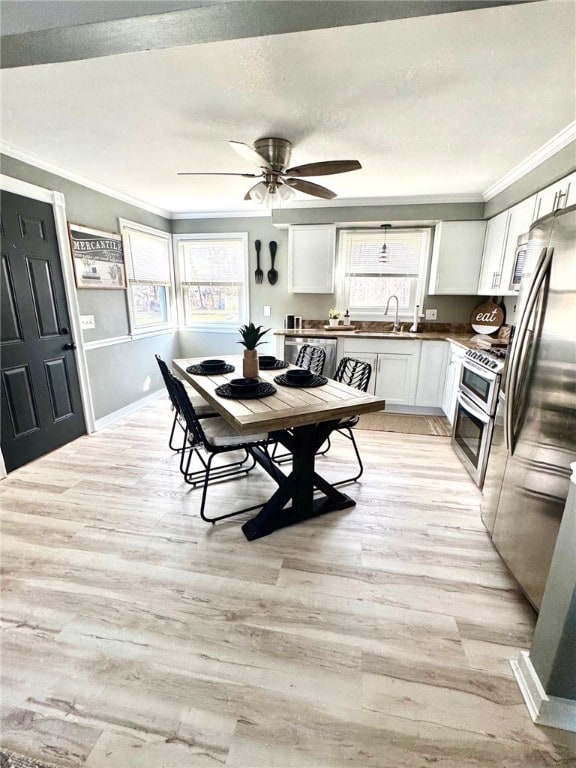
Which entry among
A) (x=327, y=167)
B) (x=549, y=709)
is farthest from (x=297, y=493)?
(x=327, y=167)

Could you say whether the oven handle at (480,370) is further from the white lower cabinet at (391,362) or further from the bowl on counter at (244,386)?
the bowl on counter at (244,386)

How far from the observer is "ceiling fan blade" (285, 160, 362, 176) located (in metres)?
2.02

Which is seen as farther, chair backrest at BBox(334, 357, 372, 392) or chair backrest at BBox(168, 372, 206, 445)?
chair backrest at BBox(334, 357, 372, 392)

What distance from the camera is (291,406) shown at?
181 centimetres

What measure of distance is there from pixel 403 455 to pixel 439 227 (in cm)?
263

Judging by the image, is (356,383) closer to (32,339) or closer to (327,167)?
(327,167)

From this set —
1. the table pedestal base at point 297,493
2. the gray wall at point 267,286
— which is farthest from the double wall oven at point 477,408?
the gray wall at point 267,286

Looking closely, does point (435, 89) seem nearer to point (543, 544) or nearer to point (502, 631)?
point (543, 544)

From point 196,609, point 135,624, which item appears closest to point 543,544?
point 196,609

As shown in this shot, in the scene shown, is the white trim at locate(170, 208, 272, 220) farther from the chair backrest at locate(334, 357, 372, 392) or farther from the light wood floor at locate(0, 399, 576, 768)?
the light wood floor at locate(0, 399, 576, 768)

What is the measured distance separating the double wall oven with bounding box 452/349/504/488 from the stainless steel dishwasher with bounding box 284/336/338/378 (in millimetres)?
1457

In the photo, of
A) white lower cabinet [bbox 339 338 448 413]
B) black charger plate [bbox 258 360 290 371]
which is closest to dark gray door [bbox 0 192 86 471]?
black charger plate [bbox 258 360 290 371]

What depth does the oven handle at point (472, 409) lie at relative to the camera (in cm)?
233

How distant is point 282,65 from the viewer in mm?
1542
